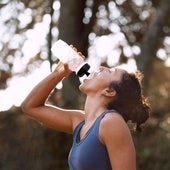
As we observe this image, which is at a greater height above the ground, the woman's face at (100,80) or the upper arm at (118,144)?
the woman's face at (100,80)

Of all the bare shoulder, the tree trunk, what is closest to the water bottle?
the bare shoulder

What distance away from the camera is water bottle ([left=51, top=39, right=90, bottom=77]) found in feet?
12.1

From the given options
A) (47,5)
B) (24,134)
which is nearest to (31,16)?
(47,5)

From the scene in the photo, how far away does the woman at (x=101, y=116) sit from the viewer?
315 cm

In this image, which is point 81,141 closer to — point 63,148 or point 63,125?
point 63,125

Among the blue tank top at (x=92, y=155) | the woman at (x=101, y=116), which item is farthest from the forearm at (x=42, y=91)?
the blue tank top at (x=92, y=155)

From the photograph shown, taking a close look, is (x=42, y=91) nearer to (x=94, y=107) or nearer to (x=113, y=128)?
(x=94, y=107)

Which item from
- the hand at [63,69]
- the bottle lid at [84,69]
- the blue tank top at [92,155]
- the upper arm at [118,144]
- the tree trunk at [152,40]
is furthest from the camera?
the tree trunk at [152,40]

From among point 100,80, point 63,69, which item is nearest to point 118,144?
point 100,80

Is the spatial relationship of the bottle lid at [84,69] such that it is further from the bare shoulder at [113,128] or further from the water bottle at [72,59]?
the bare shoulder at [113,128]

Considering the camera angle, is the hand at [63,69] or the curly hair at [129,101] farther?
the hand at [63,69]

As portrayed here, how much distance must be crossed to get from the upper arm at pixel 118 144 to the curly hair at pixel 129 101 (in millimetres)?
234

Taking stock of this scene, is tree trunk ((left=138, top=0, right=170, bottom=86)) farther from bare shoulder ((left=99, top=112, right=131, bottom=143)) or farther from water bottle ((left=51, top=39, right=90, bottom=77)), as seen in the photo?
bare shoulder ((left=99, top=112, right=131, bottom=143))

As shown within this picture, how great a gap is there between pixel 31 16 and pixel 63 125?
5.95m
